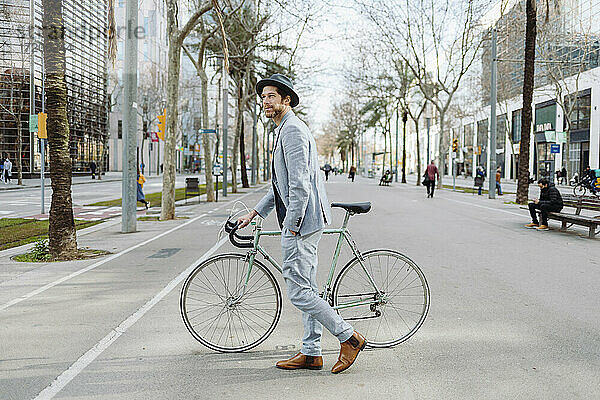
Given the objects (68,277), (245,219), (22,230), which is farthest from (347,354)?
(22,230)

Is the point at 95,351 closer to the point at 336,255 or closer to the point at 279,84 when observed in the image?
the point at 336,255

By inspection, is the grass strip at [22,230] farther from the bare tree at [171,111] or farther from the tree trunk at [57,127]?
the bare tree at [171,111]

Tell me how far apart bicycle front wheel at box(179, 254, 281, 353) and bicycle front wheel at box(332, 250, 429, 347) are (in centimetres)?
56

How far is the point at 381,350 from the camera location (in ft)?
17.2

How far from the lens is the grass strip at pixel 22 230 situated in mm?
12531

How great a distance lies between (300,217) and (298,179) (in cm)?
25

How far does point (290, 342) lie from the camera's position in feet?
17.6

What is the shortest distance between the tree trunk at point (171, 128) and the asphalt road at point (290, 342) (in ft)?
24.8

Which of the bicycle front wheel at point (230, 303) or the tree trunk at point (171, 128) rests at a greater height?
the tree trunk at point (171, 128)

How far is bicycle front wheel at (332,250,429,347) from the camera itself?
16.7ft

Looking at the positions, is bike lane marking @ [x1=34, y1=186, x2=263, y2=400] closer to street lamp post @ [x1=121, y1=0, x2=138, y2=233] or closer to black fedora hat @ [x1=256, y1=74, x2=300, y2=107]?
black fedora hat @ [x1=256, y1=74, x2=300, y2=107]

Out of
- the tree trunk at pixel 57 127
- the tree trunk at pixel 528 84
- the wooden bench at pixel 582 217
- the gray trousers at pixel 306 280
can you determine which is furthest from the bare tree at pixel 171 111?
the gray trousers at pixel 306 280

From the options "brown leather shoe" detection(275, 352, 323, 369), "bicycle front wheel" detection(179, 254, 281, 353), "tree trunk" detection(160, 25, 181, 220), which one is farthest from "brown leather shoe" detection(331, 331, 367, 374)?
"tree trunk" detection(160, 25, 181, 220)

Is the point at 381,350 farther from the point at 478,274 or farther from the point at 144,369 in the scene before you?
the point at 478,274
